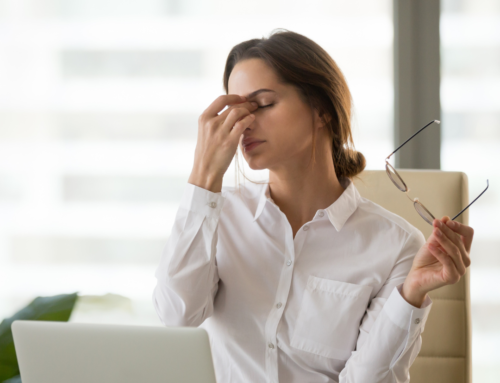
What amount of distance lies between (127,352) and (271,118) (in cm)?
69

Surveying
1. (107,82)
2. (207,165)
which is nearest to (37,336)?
(207,165)

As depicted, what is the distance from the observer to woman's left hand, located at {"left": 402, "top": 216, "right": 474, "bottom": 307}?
34.3 inches

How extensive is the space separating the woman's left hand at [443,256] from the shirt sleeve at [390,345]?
5cm

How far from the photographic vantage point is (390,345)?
3.35 ft

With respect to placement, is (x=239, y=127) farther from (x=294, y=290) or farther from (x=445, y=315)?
(x=445, y=315)

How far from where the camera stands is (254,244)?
1.20 metres

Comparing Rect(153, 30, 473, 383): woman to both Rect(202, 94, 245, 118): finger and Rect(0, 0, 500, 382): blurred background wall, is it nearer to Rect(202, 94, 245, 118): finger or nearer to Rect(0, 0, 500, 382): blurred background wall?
Rect(202, 94, 245, 118): finger

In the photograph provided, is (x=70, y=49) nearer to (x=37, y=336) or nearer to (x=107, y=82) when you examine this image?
(x=107, y=82)

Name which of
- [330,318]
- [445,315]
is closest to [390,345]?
[330,318]

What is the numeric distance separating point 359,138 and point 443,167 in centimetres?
33

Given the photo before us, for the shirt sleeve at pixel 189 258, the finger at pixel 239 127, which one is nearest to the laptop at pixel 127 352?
the shirt sleeve at pixel 189 258

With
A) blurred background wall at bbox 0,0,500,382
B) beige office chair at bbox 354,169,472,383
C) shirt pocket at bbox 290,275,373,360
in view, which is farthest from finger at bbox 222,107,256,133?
blurred background wall at bbox 0,0,500,382

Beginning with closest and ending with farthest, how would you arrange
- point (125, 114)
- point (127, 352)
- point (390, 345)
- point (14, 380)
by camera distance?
point (127, 352)
point (390, 345)
point (14, 380)
point (125, 114)

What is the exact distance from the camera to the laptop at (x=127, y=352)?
0.59m
